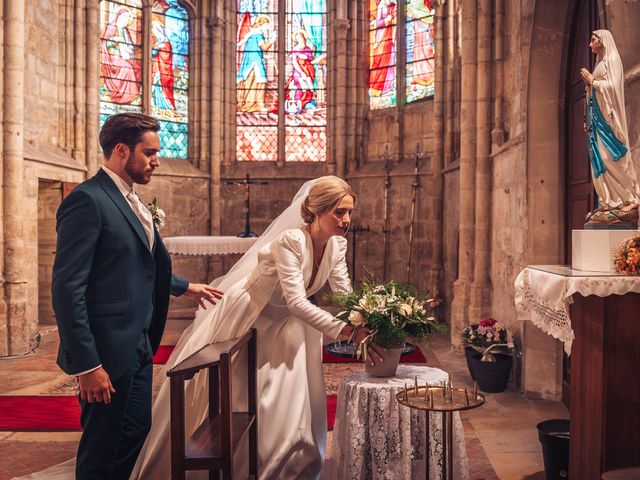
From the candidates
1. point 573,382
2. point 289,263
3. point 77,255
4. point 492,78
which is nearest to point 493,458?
point 573,382

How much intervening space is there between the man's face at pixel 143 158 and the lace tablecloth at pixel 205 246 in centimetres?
703

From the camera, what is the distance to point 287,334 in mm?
3826

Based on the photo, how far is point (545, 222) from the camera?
6.47 m

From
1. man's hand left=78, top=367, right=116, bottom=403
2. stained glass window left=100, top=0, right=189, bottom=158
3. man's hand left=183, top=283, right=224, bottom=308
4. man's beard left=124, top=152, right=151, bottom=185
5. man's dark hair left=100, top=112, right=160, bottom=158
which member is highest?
stained glass window left=100, top=0, right=189, bottom=158

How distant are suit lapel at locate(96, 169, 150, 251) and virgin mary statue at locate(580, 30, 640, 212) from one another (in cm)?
237

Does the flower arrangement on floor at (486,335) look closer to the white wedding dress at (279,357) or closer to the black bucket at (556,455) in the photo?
the black bucket at (556,455)

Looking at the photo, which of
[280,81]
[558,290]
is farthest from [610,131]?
[280,81]

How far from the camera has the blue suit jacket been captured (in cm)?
281

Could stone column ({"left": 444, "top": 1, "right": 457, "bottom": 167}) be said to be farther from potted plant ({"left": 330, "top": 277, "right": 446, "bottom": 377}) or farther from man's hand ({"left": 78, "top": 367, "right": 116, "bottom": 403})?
man's hand ({"left": 78, "top": 367, "right": 116, "bottom": 403})

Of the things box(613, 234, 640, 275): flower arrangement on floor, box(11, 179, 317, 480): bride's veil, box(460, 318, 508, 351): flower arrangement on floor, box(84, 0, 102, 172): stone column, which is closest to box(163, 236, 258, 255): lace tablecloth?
box(84, 0, 102, 172): stone column

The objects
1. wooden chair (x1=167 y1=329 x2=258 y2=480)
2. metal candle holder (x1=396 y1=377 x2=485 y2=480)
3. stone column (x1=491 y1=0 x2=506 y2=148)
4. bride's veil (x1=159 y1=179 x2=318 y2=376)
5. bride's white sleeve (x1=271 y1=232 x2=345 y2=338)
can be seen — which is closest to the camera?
wooden chair (x1=167 y1=329 x2=258 y2=480)

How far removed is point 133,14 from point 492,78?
767cm

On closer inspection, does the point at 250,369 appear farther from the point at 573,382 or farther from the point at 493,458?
the point at 493,458

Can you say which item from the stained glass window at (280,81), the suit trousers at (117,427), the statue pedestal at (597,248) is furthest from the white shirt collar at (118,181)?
the stained glass window at (280,81)
